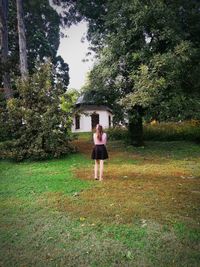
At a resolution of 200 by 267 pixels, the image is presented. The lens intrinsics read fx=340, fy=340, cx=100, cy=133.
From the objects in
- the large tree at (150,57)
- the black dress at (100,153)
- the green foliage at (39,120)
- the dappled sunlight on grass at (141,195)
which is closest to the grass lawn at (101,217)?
the dappled sunlight on grass at (141,195)

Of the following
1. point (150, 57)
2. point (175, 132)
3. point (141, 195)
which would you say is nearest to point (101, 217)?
point (141, 195)

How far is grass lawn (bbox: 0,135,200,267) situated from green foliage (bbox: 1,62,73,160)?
3.25 m

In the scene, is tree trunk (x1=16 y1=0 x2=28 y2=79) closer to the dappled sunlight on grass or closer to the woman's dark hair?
the dappled sunlight on grass

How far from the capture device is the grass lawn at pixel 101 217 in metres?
5.84

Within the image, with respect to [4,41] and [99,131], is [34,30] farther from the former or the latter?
[99,131]

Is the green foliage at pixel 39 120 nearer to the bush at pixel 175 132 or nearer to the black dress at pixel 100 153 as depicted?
the black dress at pixel 100 153

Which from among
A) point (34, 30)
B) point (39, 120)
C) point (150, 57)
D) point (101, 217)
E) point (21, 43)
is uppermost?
point (34, 30)

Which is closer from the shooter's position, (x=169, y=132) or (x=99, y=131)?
(x=99, y=131)

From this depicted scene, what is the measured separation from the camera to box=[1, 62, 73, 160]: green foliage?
16.7 m

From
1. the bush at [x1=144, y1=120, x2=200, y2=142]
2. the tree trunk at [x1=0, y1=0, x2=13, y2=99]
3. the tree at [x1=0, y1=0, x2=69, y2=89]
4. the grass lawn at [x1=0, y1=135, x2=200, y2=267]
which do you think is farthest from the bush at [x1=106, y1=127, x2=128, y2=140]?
the grass lawn at [x1=0, y1=135, x2=200, y2=267]

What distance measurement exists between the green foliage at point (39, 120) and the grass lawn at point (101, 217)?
128 inches

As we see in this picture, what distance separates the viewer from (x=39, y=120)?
17078 mm

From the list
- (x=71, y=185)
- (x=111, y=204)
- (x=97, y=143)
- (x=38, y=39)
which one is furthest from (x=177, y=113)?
(x=38, y=39)

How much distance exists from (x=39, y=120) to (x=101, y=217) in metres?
10.3
